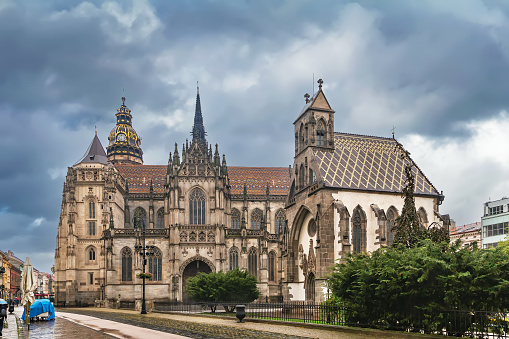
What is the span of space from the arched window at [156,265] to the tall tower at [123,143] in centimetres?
4460

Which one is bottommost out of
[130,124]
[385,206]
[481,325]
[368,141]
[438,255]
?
[481,325]

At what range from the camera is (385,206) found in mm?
41875

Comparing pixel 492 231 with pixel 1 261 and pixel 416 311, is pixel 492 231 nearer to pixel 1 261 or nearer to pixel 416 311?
pixel 416 311

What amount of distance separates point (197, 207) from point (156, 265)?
922 cm

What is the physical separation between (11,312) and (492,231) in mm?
54252

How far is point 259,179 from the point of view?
272 feet

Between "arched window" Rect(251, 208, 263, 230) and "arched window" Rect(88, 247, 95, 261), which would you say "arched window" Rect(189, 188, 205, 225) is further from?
"arched window" Rect(88, 247, 95, 261)

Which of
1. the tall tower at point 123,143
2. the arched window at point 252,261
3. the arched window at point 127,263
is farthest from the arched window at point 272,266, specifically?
the tall tower at point 123,143

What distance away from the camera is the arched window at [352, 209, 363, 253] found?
1598 inches

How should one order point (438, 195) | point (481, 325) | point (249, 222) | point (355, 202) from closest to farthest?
1. point (481, 325)
2. point (355, 202)
3. point (438, 195)
4. point (249, 222)

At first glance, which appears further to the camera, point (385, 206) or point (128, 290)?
point (128, 290)

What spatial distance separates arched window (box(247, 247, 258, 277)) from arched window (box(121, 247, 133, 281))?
14.3 metres

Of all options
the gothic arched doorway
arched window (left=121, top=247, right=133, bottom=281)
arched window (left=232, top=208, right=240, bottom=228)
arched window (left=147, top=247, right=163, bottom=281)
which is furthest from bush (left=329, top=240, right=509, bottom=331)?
arched window (left=232, top=208, right=240, bottom=228)

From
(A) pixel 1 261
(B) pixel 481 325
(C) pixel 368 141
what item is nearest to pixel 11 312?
(C) pixel 368 141
